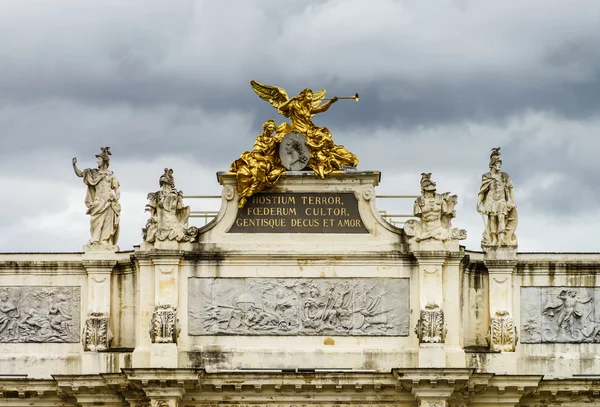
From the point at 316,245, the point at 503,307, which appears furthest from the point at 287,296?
the point at 503,307

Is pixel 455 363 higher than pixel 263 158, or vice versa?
pixel 263 158

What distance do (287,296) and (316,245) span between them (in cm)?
142

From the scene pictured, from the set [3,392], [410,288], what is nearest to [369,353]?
[410,288]

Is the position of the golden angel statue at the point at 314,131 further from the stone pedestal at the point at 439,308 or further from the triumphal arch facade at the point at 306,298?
the stone pedestal at the point at 439,308

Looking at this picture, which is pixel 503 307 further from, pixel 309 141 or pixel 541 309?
pixel 309 141

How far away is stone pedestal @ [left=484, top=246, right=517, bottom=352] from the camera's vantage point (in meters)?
51.2

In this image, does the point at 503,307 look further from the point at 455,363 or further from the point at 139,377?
the point at 139,377

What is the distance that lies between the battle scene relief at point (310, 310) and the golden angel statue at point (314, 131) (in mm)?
2868

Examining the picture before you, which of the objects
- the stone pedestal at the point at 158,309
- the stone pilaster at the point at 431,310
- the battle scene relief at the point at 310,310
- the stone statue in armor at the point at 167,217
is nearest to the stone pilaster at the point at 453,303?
the stone pilaster at the point at 431,310

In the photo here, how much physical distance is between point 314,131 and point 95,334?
7.23 metres

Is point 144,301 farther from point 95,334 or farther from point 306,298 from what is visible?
point 306,298

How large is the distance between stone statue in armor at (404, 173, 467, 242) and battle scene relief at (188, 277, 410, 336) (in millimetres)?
1237

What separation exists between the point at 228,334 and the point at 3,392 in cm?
562

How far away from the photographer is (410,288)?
168 ft
